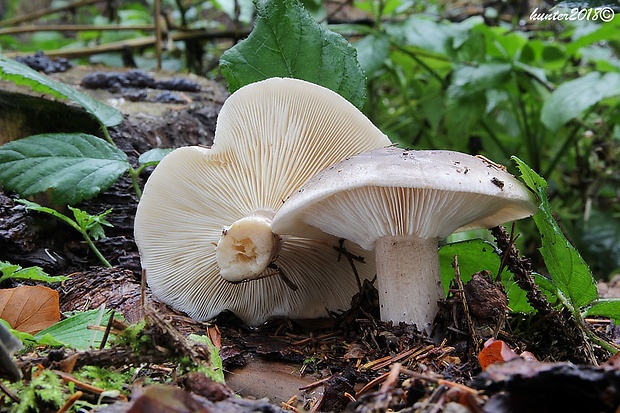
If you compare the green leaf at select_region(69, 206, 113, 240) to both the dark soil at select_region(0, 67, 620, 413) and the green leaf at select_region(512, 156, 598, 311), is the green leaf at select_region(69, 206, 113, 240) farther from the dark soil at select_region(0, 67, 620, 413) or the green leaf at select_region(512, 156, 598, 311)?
the green leaf at select_region(512, 156, 598, 311)

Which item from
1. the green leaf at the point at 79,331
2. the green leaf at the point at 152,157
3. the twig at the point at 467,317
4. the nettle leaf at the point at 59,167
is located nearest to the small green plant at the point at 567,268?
the twig at the point at 467,317

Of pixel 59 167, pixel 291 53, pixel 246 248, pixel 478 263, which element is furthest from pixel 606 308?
pixel 59 167

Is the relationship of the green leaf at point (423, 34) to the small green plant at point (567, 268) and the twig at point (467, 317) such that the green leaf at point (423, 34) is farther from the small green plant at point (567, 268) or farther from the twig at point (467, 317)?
the twig at point (467, 317)

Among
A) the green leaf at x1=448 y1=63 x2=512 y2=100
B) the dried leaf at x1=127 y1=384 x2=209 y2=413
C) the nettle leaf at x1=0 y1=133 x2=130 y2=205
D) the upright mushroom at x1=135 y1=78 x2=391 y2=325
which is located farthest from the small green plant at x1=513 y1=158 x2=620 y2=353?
the green leaf at x1=448 y1=63 x2=512 y2=100

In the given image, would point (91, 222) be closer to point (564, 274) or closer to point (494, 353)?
point (494, 353)

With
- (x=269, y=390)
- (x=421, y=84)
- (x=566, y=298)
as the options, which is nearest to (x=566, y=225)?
(x=421, y=84)
